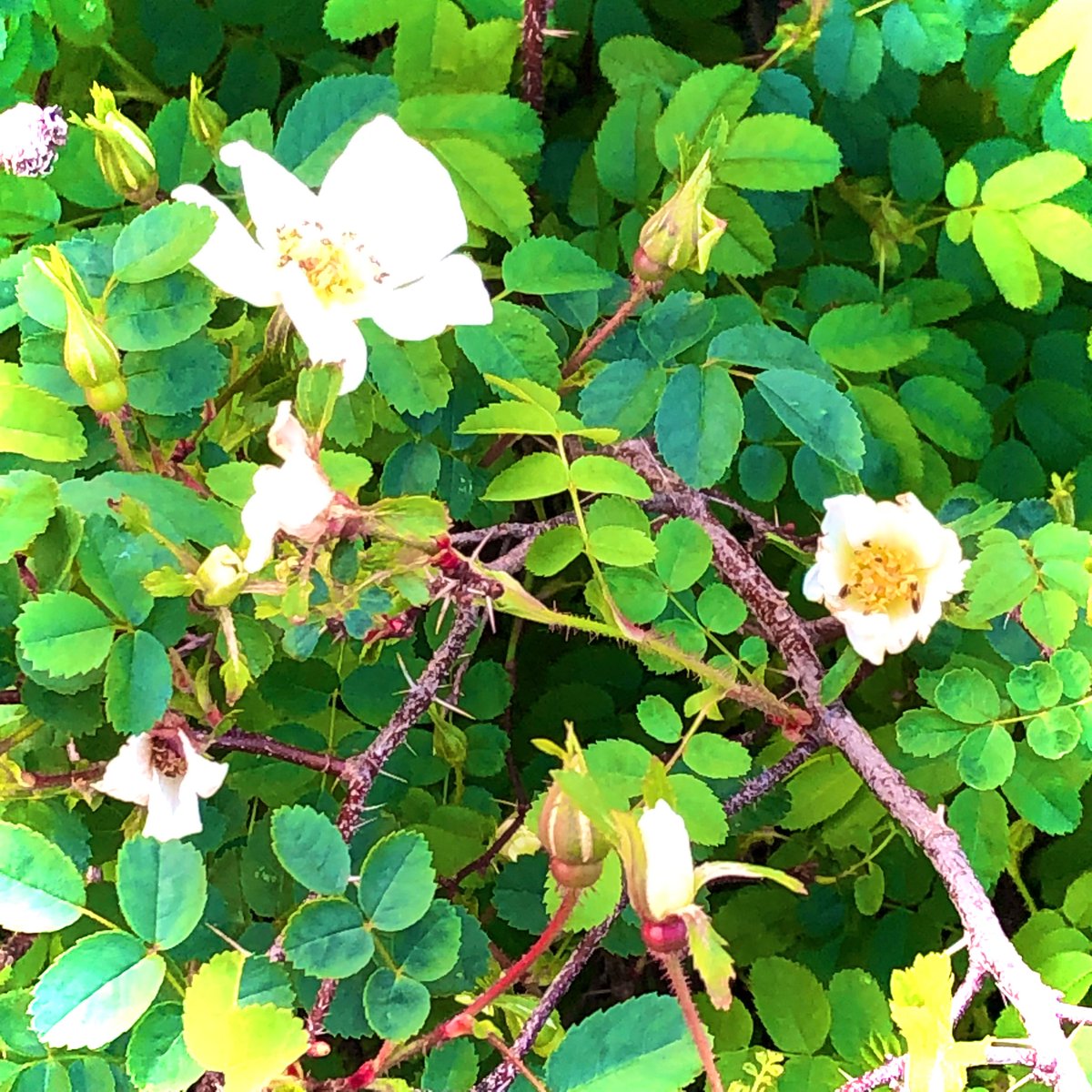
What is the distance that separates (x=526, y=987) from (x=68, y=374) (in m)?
0.45

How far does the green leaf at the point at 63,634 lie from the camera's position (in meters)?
0.48

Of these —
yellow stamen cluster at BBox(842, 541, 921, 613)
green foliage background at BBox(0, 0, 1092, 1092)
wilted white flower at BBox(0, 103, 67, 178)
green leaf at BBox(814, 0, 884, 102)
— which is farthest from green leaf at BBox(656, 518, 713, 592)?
wilted white flower at BBox(0, 103, 67, 178)

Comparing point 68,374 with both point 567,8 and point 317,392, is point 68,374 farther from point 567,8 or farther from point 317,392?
point 567,8

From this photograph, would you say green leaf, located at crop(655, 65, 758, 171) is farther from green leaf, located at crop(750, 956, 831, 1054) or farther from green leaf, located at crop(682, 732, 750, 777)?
green leaf, located at crop(750, 956, 831, 1054)

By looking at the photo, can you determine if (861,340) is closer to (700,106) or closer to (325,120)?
(700,106)

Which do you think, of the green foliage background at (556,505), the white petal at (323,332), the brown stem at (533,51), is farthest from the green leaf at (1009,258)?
the white petal at (323,332)

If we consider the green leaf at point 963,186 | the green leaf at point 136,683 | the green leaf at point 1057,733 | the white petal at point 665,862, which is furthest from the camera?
the green leaf at point 963,186

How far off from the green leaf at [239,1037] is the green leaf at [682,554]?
1.06 feet

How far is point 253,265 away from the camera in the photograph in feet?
1.64

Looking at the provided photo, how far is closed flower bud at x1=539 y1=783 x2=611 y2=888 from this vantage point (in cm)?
43

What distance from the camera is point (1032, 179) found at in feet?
2.17

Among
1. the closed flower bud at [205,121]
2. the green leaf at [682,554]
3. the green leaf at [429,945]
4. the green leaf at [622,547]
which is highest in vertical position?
the closed flower bud at [205,121]

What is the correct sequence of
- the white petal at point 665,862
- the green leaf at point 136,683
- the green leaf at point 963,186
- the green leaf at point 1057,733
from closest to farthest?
the white petal at point 665,862 < the green leaf at point 136,683 < the green leaf at point 1057,733 < the green leaf at point 963,186

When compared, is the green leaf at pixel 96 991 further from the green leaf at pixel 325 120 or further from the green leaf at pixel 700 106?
the green leaf at pixel 700 106
